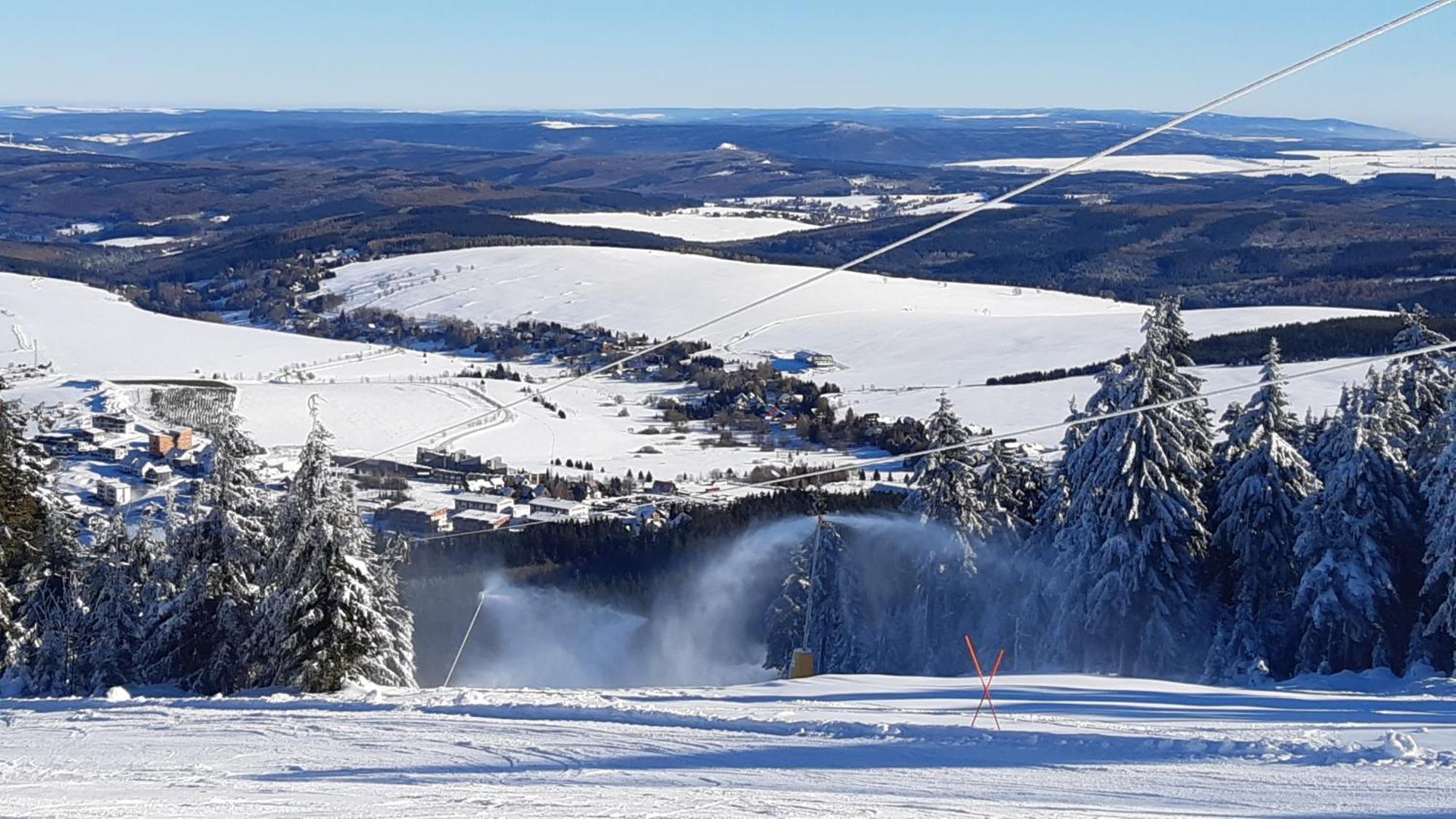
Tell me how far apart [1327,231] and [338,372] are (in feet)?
362

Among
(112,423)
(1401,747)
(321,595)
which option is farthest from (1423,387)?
(112,423)

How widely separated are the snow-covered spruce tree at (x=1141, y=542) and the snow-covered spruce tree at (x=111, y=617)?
45.8 ft

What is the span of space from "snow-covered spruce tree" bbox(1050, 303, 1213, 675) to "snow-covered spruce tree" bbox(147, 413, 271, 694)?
12.4 m

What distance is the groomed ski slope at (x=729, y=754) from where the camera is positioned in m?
8.95

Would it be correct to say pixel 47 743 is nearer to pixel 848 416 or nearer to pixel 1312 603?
pixel 1312 603

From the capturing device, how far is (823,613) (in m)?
24.5

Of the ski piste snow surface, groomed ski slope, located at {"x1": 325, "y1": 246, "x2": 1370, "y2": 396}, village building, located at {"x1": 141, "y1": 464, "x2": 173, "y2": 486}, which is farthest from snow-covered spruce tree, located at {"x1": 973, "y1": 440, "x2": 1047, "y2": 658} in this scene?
groomed ski slope, located at {"x1": 325, "y1": 246, "x2": 1370, "y2": 396}

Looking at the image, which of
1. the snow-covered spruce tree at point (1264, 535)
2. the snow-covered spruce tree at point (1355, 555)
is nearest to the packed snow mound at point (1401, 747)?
the snow-covered spruce tree at point (1355, 555)

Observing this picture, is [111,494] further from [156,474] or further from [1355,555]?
[1355,555]

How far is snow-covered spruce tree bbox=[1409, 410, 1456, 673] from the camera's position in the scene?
1762cm

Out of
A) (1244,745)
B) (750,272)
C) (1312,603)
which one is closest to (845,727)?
(1244,745)

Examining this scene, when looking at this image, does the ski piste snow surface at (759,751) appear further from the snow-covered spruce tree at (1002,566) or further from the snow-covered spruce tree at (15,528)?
the snow-covered spruce tree at (1002,566)

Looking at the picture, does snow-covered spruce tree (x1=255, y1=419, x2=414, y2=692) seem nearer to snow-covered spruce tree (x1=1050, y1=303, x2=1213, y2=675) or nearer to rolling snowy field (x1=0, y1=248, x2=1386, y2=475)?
snow-covered spruce tree (x1=1050, y1=303, x2=1213, y2=675)

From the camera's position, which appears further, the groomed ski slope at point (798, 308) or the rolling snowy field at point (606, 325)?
the groomed ski slope at point (798, 308)
